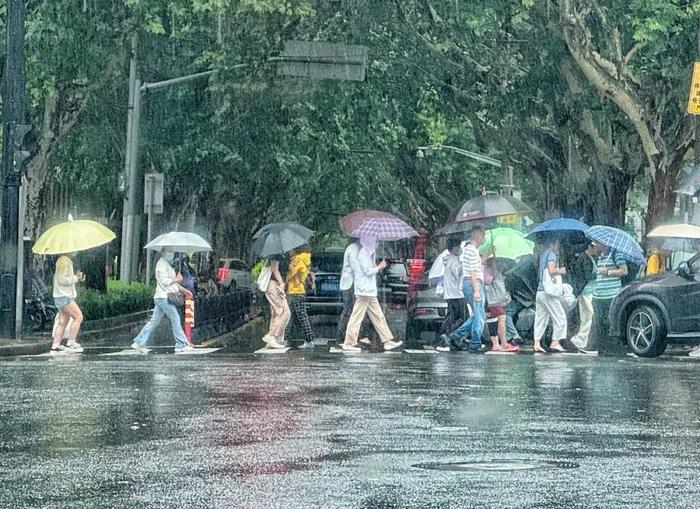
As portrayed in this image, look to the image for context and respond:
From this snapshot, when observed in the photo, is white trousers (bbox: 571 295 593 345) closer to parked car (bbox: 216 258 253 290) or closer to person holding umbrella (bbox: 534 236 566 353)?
person holding umbrella (bbox: 534 236 566 353)

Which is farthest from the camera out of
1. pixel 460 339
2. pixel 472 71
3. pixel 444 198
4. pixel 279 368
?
pixel 444 198

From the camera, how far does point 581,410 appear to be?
14.1m

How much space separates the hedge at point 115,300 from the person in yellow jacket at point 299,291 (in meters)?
8.57

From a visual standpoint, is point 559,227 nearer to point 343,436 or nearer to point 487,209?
point 487,209

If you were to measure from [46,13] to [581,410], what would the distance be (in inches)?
783

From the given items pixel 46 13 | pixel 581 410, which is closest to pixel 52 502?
pixel 581 410

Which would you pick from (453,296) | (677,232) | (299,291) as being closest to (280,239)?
(299,291)

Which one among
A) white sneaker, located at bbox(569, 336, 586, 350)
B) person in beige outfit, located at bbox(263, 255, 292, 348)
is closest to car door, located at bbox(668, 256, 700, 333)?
white sneaker, located at bbox(569, 336, 586, 350)

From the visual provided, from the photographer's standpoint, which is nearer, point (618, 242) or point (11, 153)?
point (618, 242)

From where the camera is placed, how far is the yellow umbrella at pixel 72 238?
24.8m

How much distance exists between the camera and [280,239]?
85.7 feet

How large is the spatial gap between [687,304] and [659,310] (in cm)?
46

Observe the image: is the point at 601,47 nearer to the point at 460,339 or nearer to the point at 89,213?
the point at 460,339

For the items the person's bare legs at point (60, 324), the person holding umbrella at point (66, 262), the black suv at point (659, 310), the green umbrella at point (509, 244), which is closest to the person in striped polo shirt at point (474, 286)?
the black suv at point (659, 310)
